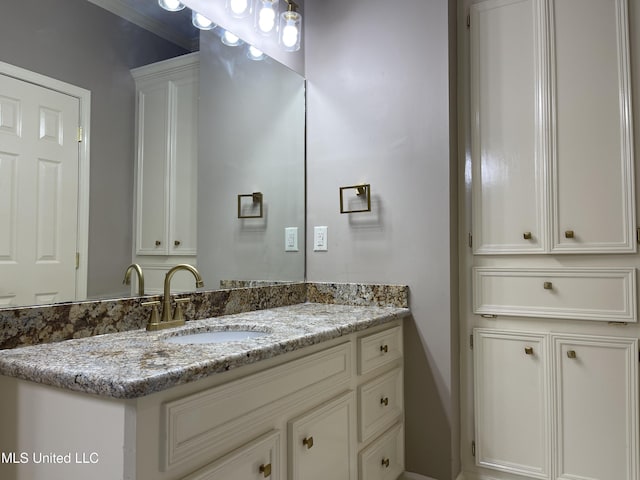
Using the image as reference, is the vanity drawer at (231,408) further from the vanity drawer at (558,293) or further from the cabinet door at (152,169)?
the vanity drawer at (558,293)

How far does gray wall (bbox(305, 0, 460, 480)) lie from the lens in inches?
73.4

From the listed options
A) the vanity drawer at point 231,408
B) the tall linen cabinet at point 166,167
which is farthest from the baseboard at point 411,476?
the tall linen cabinet at point 166,167

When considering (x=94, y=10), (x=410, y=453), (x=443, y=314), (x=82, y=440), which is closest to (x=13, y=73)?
(x=94, y=10)

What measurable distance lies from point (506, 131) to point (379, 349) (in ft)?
3.44

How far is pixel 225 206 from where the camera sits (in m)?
1.84

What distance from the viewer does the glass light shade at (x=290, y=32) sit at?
6.84ft

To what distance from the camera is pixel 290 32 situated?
2.10 meters

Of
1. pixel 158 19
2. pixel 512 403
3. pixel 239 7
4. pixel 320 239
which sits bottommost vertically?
pixel 512 403

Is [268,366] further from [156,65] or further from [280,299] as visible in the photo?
[156,65]

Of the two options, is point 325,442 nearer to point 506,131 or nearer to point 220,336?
point 220,336

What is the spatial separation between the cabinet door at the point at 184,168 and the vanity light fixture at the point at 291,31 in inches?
24.8

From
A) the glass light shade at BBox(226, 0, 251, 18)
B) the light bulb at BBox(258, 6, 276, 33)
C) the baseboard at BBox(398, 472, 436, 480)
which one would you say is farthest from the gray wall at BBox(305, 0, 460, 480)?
the glass light shade at BBox(226, 0, 251, 18)

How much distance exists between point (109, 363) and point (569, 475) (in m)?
1.73

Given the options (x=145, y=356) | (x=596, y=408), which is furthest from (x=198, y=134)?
(x=596, y=408)
